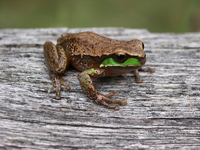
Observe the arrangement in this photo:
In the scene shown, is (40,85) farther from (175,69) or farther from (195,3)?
(195,3)

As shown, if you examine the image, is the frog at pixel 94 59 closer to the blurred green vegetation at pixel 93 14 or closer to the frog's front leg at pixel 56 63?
the frog's front leg at pixel 56 63

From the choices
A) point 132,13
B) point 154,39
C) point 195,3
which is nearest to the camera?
point 154,39

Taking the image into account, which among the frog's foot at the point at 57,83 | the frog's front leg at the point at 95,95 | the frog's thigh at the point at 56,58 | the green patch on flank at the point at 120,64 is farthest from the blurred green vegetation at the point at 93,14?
the frog's front leg at the point at 95,95

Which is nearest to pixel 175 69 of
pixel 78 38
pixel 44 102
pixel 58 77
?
pixel 78 38

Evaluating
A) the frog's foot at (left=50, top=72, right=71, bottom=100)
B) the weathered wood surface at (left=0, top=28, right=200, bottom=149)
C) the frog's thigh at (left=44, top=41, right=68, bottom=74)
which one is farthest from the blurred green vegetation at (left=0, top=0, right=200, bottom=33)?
the frog's foot at (left=50, top=72, right=71, bottom=100)

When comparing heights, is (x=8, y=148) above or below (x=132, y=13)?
below

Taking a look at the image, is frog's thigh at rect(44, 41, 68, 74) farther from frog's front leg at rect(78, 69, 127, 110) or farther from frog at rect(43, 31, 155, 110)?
frog's front leg at rect(78, 69, 127, 110)
